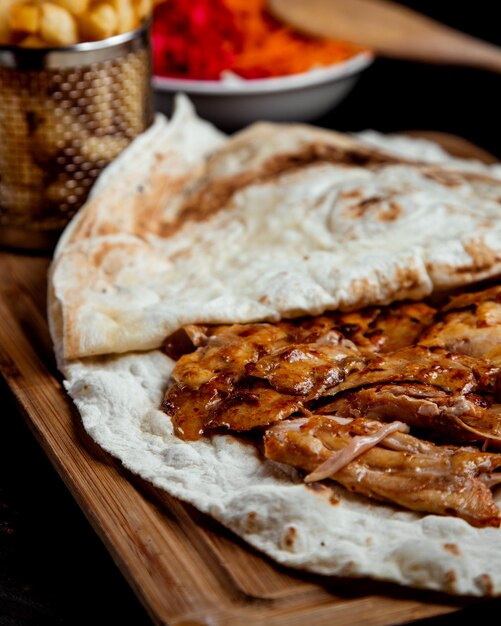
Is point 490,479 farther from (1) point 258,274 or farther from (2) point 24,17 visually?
(2) point 24,17

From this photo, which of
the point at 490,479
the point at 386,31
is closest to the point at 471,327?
the point at 490,479

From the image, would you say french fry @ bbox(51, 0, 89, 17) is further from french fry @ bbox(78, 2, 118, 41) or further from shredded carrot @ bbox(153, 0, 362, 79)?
shredded carrot @ bbox(153, 0, 362, 79)

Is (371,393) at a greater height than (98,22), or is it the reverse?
(98,22)

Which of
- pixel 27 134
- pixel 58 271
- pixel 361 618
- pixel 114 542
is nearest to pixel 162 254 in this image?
pixel 58 271

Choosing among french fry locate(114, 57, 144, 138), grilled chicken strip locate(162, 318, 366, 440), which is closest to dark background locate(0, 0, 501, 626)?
grilled chicken strip locate(162, 318, 366, 440)

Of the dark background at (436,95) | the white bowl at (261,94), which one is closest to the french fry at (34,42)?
the white bowl at (261,94)

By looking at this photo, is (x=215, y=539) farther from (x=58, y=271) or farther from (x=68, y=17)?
(x=68, y=17)
